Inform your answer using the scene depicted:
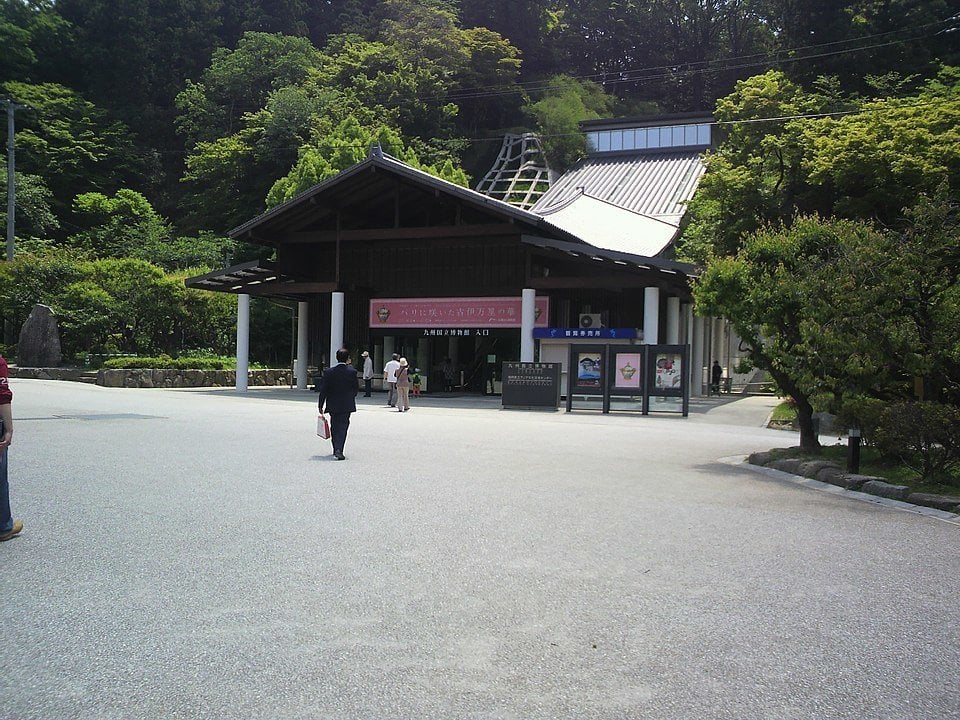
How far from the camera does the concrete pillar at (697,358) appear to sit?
33.6 metres

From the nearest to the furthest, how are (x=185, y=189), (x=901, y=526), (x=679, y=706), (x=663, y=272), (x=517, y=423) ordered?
(x=679, y=706), (x=901, y=526), (x=517, y=423), (x=663, y=272), (x=185, y=189)

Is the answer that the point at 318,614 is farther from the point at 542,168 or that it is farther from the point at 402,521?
the point at 542,168

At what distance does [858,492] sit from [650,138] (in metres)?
51.2

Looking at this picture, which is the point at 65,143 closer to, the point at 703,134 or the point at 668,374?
the point at 703,134

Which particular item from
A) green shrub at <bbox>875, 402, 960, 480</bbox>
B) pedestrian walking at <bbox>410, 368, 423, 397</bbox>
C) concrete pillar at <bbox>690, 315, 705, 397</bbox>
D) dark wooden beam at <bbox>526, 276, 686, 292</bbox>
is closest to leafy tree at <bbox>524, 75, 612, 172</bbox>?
concrete pillar at <bbox>690, 315, 705, 397</bbox>

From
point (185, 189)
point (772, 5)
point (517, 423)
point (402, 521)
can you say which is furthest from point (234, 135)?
point (402, 521)

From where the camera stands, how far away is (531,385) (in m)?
25.4

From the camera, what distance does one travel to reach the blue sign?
28.8m

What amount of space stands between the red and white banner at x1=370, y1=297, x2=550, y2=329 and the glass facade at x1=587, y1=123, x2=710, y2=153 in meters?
30.1

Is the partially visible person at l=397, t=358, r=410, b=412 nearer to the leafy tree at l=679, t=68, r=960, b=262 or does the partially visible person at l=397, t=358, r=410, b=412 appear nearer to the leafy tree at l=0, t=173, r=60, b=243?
the leafy tree at l=679, t=68, r=960, b=262

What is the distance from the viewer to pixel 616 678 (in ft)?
13.5

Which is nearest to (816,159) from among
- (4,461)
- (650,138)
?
(4,461)

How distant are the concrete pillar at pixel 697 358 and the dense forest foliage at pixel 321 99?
11.3 feet

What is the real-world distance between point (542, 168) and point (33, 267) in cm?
3376
